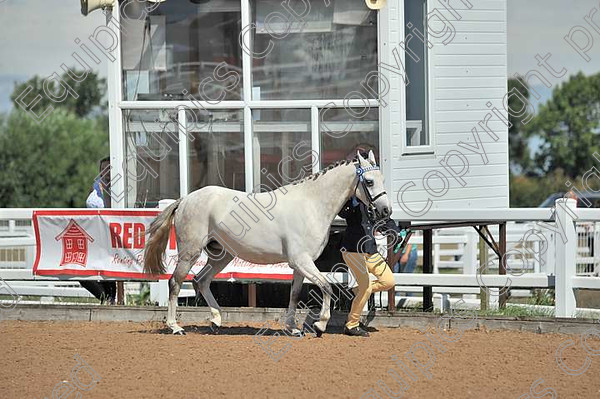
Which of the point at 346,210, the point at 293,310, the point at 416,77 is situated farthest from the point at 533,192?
the point at 293,310

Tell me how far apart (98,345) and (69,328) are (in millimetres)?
1482

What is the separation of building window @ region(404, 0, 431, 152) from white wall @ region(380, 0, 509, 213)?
0.09 meters

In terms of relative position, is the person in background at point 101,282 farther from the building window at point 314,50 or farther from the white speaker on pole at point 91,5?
the building window at point 314,50

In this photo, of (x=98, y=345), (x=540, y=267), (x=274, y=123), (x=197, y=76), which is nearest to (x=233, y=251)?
(x=98, y=345)

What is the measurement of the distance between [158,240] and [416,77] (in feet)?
13.5

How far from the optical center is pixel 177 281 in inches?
392

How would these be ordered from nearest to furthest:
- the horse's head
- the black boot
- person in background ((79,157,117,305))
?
the horse's head, the black boot, person in background ((79,157,117,305))

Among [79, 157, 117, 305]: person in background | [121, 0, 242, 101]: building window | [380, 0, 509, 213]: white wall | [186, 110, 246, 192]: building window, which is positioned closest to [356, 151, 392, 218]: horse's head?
[380, 0, 509, 213]: white wall

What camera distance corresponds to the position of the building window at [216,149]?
38.8ft

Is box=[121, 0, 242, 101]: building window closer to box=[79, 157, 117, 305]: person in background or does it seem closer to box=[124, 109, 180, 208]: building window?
box=[124, 109, 180, 208]: building window

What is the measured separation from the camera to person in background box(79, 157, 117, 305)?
1212 cm

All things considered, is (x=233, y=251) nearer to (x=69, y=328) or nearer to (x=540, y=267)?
(x=69, y=328)

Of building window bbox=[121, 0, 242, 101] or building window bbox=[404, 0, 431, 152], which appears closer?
building window bbox=[404, 0, 431, 152]

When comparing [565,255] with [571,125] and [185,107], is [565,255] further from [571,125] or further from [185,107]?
[571,125]
